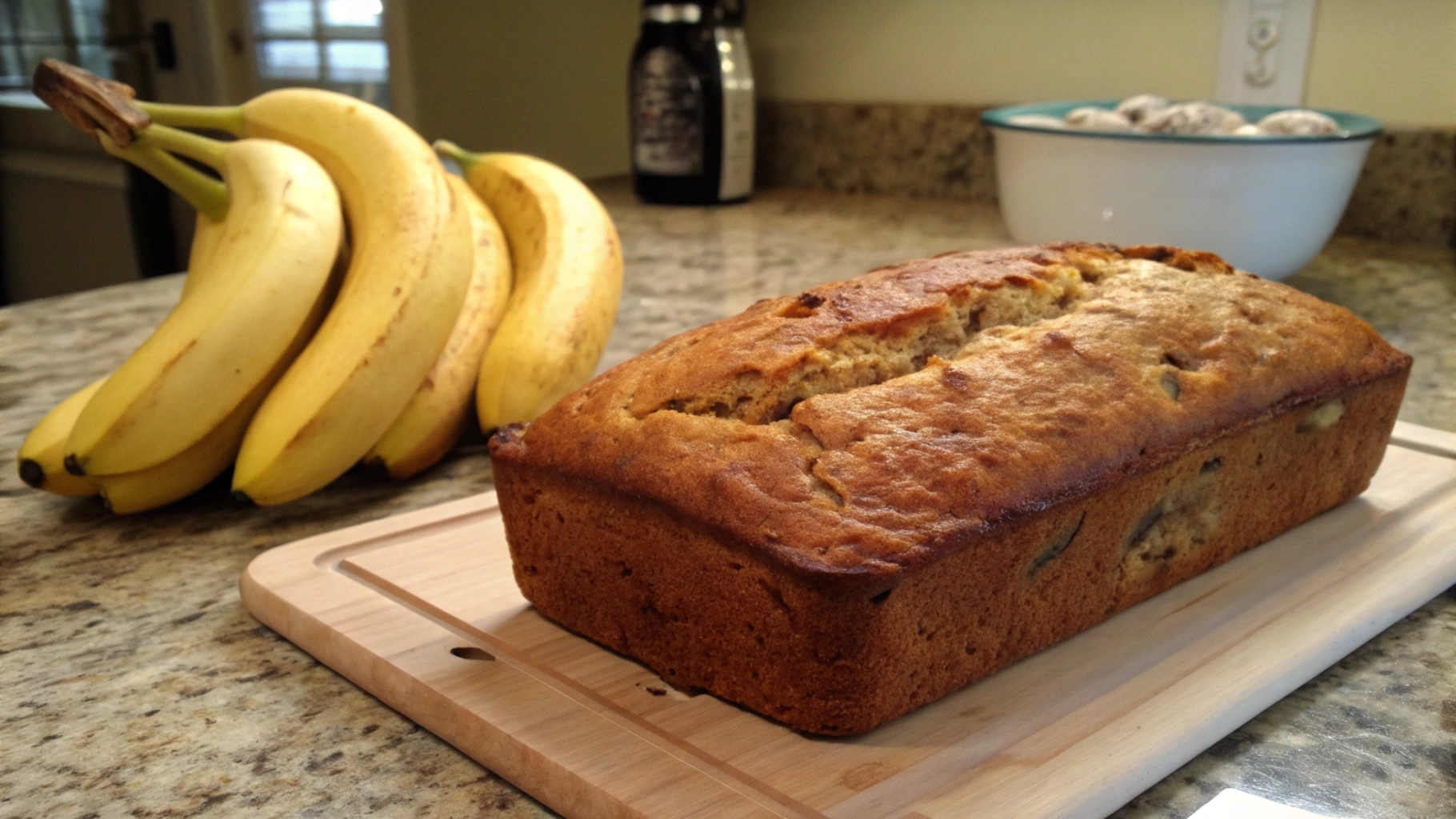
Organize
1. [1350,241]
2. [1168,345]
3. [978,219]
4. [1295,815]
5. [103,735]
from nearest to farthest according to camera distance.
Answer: [1295,815] → [103,735] → [1168,345] → [1350,241] → [978,219]

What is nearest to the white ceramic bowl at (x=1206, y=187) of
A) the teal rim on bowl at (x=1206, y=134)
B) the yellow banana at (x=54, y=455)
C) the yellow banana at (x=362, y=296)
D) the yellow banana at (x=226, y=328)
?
the teal rim on bowl at (x=1206, y=134)

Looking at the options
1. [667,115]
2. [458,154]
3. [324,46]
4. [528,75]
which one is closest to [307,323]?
[458,154]

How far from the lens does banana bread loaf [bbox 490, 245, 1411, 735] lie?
0.65 metres

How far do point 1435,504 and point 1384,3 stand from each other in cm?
121

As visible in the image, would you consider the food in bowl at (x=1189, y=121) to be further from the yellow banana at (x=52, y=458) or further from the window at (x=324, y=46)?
the window at (x=324, y=46)

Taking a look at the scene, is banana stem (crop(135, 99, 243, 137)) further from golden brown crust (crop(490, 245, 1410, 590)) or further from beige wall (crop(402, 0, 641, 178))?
beige wall (crop(402, 0, 641, 178))

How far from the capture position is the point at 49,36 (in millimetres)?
3422

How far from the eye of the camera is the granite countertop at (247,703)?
62cm

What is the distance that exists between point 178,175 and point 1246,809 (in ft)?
3.37

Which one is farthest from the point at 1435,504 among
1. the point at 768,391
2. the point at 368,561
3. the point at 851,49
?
the point at 851,49

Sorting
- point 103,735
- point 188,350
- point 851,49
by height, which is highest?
point 851,49

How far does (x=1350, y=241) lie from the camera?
199 cm

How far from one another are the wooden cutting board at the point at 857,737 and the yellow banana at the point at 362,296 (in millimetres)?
103

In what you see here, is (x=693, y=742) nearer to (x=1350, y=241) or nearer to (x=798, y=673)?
(x=798, y=673)
